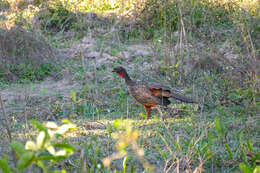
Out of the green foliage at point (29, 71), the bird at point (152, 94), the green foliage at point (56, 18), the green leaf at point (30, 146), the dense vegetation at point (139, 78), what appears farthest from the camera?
the green foliage at point (56, 18)

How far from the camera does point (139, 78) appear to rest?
756cm

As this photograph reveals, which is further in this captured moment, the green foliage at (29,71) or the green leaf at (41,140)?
the green foliage at (29,71)

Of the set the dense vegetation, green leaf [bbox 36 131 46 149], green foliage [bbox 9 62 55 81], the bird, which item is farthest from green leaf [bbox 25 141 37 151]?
green foliage [bbox 9 62 55 81]

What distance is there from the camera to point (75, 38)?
9672 millimetres

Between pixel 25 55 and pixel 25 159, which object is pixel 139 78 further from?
pixel 25 159

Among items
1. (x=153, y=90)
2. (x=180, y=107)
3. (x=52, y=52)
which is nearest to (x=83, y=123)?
(x=153, y=90)

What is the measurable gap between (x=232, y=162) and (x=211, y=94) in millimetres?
2266

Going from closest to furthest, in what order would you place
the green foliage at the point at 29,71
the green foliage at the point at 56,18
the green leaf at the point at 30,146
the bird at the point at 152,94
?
the green leaf at the point at 30,146 < the bird at the point at 152,94 < the green foliage at the point at 29,71 < the green foliage at the point at 56,18

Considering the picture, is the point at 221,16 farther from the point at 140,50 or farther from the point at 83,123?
the point at 83,123

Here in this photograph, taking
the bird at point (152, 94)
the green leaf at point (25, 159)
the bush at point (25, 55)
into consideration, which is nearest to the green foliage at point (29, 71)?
the bush at point (25, 55)

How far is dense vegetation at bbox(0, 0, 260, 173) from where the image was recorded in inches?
149

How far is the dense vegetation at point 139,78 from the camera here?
12.4ft

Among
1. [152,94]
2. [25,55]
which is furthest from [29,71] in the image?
[152,94]

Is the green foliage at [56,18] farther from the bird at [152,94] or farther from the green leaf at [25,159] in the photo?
the green leaf at [25,159]
